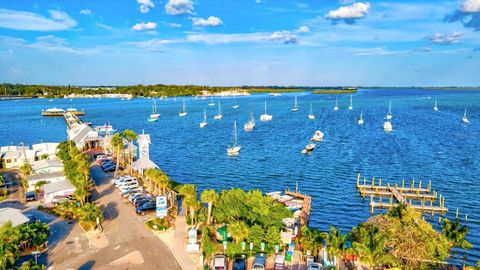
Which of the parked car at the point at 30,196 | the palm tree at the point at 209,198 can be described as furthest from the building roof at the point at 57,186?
the palm tree at the point at 209,198

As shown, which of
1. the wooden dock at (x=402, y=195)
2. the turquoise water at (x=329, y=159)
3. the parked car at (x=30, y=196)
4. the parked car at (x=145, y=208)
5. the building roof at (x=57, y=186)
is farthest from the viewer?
the turquoise water at (x=329, y=159)

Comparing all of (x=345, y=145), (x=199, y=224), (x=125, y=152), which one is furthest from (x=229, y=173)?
(x=345, y=145)

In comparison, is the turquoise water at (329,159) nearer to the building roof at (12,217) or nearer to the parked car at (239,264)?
the parked car at (239,264)

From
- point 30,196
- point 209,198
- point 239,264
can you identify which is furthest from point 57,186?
point 239,264

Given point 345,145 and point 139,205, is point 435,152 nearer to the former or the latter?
point 345,145

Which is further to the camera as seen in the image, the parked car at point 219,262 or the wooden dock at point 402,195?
the wooden dock at point 402,195

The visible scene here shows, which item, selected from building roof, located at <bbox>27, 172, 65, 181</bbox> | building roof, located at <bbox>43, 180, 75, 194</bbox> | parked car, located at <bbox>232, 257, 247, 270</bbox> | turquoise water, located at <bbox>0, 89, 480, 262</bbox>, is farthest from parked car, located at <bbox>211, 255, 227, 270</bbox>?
building roof, located at <bbox>27, 172, 65, 181</bbox>
